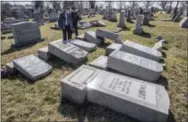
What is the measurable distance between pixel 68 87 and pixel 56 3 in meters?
42.0

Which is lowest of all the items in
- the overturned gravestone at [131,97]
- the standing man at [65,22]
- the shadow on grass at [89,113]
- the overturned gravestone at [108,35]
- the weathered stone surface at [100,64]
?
the shadow on grass at [89,113]

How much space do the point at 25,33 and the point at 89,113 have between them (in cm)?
660

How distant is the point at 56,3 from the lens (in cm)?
4181

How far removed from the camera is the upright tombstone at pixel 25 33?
815 cm

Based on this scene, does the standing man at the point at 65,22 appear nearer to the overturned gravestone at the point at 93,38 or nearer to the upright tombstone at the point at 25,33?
the overturned gravestone at the point at 93,38

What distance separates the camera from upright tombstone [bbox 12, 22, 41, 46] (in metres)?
8.15

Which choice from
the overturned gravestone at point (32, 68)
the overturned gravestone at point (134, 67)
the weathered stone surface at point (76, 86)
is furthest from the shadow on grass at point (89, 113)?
the overturned gravestone at point (134, 67)

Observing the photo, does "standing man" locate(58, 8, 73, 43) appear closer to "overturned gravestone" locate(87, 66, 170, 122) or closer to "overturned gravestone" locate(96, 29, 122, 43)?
"overturned gravestone" locate(96, 29, 122, 43)

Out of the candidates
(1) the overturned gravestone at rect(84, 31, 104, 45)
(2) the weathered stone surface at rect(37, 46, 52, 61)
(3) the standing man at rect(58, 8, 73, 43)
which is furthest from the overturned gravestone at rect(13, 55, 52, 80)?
(1) the overturned gravestone at rect(84, 31, 104, 45)

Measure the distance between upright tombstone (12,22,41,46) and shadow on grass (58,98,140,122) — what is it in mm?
5853

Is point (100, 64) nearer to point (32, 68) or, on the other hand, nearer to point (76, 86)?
point (76, 86)

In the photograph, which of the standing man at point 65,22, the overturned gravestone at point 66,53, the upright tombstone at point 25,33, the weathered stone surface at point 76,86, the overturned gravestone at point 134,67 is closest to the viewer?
the weathered stone surface at point 76,86

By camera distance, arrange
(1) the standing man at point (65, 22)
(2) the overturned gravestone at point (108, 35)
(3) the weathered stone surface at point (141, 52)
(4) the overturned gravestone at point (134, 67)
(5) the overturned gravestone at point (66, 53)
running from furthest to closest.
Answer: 1. (1) the standing man at point (65, 22)
2. (2) the overturned gravestone at point (108, 35)
3. (3) the weathered stone surface at point (141, 52)
4. (5) the overturned gravestone at point (66, 53)
5. (4) the overturned gravestone at point (134, 67)

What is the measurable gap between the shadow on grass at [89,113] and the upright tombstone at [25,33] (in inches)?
230
